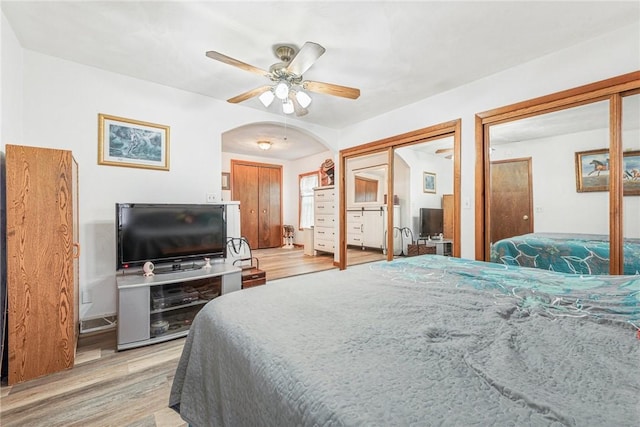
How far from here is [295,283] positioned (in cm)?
146

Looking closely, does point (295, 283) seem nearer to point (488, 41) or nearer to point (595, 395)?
point (595, 395)

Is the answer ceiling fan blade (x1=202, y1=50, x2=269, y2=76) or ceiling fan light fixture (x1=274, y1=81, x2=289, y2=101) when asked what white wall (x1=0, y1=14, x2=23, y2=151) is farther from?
ceiling fan light fixture (x1=274, y1=81, x2=289, y2=101)

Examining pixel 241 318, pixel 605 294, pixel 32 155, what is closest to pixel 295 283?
pixel 241 318

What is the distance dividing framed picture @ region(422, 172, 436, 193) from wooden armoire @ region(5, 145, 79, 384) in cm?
359

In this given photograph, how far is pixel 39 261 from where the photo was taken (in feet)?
6.03

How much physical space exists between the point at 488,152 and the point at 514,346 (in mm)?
2574

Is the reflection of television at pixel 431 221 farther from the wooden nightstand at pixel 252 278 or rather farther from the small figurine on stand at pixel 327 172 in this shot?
the small figurine on stand at pixel 327 172

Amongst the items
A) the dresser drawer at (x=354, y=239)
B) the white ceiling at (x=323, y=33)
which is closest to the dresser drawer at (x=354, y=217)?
the dresser drawer at (x=354, y=239)

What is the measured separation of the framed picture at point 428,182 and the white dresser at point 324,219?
2232mm

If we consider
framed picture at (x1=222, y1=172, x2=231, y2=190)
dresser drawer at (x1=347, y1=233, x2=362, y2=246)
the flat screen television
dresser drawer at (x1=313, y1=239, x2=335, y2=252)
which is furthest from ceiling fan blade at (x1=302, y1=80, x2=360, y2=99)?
framed picture at (x1=222, y1=172, x2=231, y2=190)

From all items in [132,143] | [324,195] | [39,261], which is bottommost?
[39,261]

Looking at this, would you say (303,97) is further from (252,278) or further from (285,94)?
(252,278)

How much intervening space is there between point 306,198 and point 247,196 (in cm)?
149

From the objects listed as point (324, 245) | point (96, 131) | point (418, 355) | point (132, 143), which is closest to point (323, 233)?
point (324, 245)
